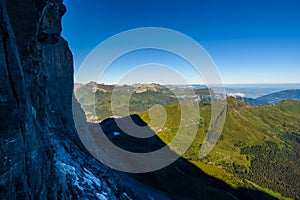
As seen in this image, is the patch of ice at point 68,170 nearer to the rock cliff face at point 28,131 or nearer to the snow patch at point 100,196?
the rock cliff face at point 28,131

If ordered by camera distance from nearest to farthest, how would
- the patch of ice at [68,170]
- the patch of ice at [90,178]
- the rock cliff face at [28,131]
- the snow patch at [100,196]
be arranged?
the rock cliff face at [28,131]
the patch of ice at [68,170]
the snow patch at [100,196]
the patch of ice at [90,178]

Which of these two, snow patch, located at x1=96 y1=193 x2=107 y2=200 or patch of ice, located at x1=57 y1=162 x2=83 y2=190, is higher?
patch of ice, located at x1=57 y1=162 x2=83 y2=190

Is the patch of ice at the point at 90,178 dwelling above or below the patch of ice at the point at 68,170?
below

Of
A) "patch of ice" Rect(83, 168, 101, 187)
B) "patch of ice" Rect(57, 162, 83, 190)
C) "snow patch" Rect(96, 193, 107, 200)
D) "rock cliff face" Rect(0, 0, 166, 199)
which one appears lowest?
"snow patch" Rect(96, 193, 107, 200)

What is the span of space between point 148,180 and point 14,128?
Answer: 88.4 meters

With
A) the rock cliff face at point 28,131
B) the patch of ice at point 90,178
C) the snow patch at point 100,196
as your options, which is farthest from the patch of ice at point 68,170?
the snow patch at point 100,196

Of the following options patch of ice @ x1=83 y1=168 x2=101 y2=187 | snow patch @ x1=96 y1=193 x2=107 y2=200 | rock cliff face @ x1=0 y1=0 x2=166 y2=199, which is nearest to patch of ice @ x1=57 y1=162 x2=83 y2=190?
rock cliff face @ x1=0 y1=0 x2=166 y2=199

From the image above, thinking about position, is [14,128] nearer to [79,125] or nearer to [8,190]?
[8,190]

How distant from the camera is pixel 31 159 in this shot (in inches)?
709

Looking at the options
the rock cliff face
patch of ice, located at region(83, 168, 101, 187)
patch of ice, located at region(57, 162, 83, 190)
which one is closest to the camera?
→ the rock cliff face

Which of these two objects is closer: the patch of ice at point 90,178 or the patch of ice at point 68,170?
the patch of ice at point 68,170

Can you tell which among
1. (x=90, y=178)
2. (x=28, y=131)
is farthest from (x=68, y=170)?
(x=28, y=131)

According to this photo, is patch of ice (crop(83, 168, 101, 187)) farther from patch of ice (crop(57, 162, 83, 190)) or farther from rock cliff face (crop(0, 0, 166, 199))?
patch of ice (crop(57, 162, 83, 190))

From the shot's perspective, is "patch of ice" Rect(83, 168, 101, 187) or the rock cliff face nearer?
the rock cliff face
